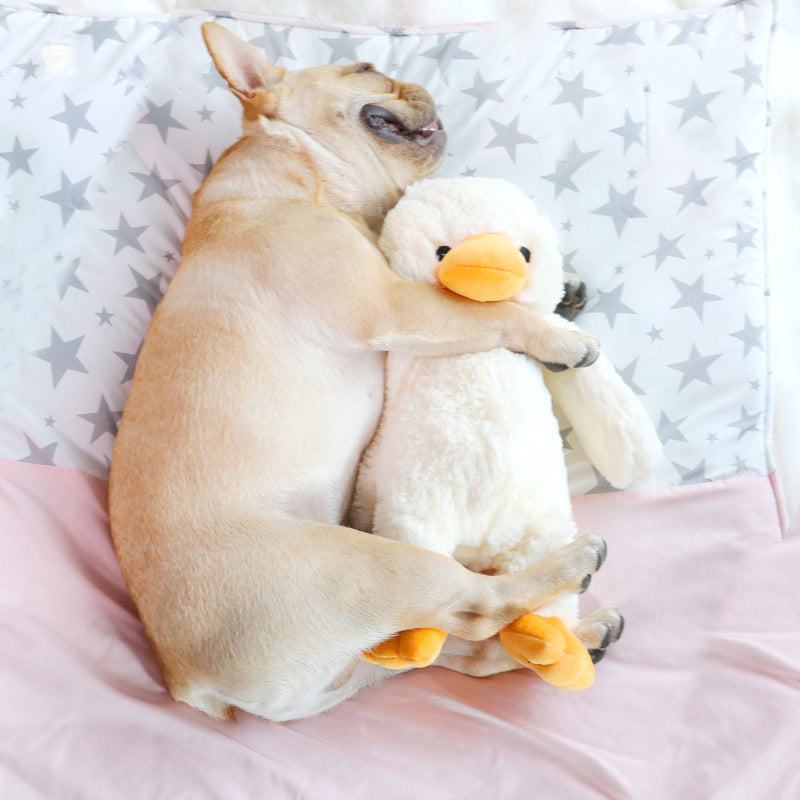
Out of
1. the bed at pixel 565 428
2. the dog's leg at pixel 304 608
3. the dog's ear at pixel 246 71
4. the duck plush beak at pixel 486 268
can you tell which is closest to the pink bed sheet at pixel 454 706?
the bed at pixel 565 428

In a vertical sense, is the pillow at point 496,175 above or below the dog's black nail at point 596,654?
above

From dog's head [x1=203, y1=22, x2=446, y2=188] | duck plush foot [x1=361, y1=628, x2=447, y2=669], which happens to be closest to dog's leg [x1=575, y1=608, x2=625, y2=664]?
duck plush foot [x1=361, y1=628, x2=447, y2=669]

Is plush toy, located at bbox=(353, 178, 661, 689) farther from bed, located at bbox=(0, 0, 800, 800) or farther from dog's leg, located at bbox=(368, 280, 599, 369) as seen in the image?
bed, located at bbox=(0, 0, 800, 800)

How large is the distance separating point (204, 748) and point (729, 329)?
1.57 m

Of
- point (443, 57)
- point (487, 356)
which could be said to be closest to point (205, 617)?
point (487, 356)

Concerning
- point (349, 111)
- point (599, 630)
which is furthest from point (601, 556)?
point (349, 111)

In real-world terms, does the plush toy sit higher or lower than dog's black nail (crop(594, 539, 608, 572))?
higher

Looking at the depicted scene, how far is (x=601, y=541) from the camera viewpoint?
72.6 inches

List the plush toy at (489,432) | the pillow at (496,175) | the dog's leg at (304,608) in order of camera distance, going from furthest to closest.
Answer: the pillow at (496,175) → the plush toy at (489,432) → the dog's leg at (304,608)

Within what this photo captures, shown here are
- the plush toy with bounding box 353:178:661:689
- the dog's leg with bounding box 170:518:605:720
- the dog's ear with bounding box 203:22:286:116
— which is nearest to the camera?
the dog's leg with bounding box 170:518:605:720

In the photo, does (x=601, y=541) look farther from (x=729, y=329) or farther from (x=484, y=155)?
(x=484, y=155)

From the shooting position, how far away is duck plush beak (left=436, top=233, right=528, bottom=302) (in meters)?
1.81

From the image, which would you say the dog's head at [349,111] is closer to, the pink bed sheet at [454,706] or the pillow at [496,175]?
the pillow at [496,175]

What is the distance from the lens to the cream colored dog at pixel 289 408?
1.66 meters
